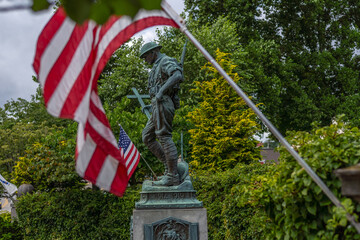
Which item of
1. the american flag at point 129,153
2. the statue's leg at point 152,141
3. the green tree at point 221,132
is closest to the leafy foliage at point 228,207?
the statue's leg at point 152,141

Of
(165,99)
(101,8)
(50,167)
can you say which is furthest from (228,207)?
(101,8)

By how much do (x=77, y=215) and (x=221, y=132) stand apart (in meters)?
6.53

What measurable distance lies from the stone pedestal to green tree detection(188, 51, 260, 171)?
28.5 feet

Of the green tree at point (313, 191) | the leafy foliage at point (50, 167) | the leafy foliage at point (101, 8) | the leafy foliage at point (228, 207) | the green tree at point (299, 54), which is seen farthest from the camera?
the green tree at point (299, 54)

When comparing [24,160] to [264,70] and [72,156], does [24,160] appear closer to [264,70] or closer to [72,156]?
[72,156]

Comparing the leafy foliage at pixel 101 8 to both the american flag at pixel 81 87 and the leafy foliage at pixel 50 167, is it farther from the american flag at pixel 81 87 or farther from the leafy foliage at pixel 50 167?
the leafy foliage at pixel 50 167

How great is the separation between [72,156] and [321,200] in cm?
1083

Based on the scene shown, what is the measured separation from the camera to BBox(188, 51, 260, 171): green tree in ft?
51.2

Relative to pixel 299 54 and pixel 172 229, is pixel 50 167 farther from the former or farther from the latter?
pixel 299 54

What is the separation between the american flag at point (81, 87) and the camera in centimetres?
336

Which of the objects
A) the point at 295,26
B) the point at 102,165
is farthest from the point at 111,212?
the point at 295,26

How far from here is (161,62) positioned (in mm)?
6973

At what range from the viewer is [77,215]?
11047 mm

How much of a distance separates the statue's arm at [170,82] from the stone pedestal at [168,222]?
5.84 ft
